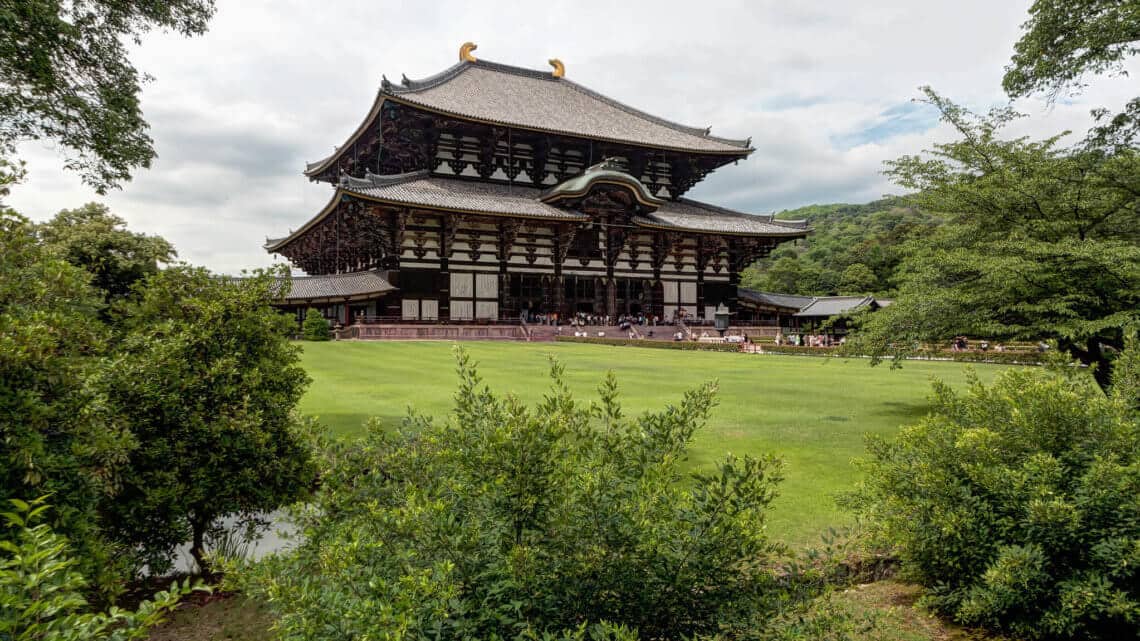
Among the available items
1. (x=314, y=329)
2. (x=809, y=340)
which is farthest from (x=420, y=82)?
(x=809, y=340)

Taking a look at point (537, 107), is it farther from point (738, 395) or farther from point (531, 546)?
point (531, 546)

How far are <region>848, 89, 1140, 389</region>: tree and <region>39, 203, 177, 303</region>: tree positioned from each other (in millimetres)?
17624

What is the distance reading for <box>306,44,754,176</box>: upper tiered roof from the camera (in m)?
33.2

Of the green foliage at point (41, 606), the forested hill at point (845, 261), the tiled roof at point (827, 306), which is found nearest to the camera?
the green foliage at point (41, 606)

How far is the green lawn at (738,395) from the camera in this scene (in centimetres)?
681

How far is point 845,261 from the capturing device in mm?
64688

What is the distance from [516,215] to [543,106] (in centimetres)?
1285

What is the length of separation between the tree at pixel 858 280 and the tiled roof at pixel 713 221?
22.6 metres

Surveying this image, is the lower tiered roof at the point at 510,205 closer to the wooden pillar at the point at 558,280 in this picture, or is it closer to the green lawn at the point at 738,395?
the wooden pillar at the point at 558,280

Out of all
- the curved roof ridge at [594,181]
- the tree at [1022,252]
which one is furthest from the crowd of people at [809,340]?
the tree at [1022,252]

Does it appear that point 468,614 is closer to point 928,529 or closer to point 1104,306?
point 928,529

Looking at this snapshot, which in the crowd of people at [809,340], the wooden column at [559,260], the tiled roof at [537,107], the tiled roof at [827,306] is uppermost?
the tiled roof at [537,107]

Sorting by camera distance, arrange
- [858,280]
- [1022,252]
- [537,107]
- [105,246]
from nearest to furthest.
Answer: [1022,252], [105,246], [537,107], [858,280]

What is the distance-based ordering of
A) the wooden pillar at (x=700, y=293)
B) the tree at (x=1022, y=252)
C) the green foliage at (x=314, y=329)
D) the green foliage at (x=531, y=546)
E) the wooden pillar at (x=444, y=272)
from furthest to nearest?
1. the wooden pillar at (x=700, y=293)
2. the wooden pillar at (x=444, y=272)
3. the green foliage at (x=314, y=329)
4. the tree at (x=1022, y=252)
5. the green foliage at (x=531, y=546)
